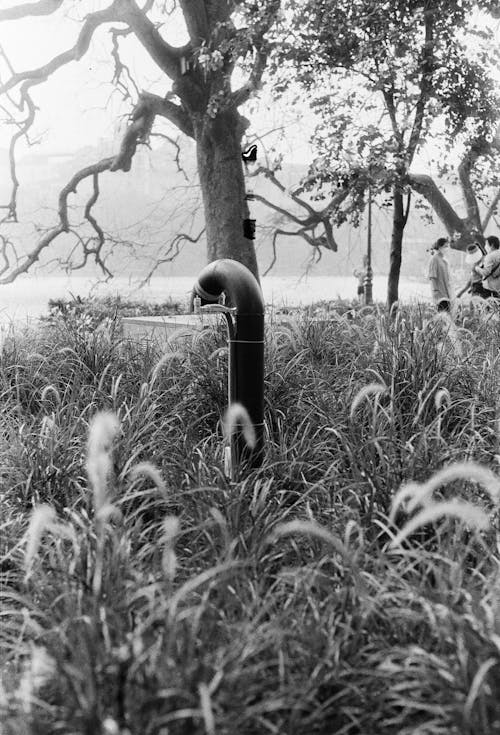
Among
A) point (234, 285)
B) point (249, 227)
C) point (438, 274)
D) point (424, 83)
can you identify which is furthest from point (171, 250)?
point (234, 285)

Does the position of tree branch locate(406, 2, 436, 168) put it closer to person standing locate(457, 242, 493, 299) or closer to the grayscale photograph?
the grayscale photograph

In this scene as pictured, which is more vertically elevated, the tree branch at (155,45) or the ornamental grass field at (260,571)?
the tree branch at (155,45)

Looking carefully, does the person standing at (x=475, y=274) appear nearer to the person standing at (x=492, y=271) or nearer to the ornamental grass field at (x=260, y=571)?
the person standing at (x=492, y=271)

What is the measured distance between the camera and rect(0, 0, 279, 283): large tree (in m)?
10.7

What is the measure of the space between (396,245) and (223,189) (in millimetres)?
3245

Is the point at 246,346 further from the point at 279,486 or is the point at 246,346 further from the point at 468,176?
the point at 468,176

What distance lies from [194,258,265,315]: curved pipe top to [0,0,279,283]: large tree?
23.4ft

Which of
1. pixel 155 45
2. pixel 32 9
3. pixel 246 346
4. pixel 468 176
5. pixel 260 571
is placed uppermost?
pixel 32 9

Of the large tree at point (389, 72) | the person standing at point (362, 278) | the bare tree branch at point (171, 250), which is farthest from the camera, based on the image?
the person standing at point (362, 278)

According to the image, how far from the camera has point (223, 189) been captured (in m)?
13.5

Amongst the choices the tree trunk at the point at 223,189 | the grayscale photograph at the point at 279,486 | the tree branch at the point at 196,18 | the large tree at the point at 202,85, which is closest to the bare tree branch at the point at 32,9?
the large tree at the point at 202,85

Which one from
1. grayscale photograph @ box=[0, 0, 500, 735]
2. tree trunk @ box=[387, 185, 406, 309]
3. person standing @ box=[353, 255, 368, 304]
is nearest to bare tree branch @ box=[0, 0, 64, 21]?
grayscale photograph @ box=[0, 0, 500, 735]

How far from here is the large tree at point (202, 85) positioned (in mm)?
10719

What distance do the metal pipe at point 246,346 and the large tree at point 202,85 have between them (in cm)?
725
